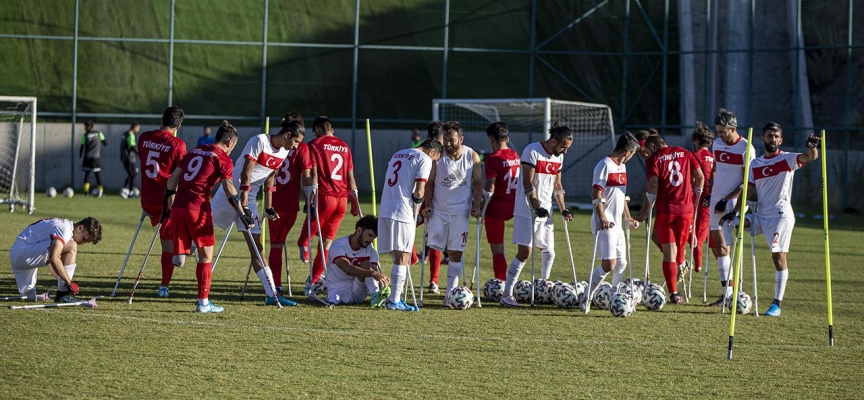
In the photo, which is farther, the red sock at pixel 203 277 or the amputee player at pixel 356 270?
the amputee player at pixel 356 270

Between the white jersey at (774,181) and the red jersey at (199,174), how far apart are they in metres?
5.89

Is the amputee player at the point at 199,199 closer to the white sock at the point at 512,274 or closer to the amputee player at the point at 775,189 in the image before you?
the white sock at the point at 512,274

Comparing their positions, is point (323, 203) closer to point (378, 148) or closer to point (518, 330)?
point (518, 330)

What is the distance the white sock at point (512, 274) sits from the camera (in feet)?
40.9

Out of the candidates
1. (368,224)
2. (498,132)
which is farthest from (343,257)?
(498,132)

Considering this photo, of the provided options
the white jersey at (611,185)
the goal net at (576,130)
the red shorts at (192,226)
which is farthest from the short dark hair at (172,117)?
the goal net at (576,130)

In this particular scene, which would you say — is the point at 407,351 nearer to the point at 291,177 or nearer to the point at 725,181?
the point at 291,177

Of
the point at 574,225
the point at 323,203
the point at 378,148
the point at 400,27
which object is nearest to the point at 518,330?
the point at 323,203

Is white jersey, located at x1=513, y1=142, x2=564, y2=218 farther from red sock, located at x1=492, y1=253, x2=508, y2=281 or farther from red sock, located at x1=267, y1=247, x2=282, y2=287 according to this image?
red sock, located at x1=267, y1=247, x2=282, y2=287

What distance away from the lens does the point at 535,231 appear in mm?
12578

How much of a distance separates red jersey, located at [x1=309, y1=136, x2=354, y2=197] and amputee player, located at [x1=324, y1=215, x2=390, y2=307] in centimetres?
120

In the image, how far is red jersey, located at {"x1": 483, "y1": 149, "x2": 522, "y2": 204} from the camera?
12906mm

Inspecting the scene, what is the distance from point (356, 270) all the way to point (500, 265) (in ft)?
6.52

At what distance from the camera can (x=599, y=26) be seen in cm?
3662
